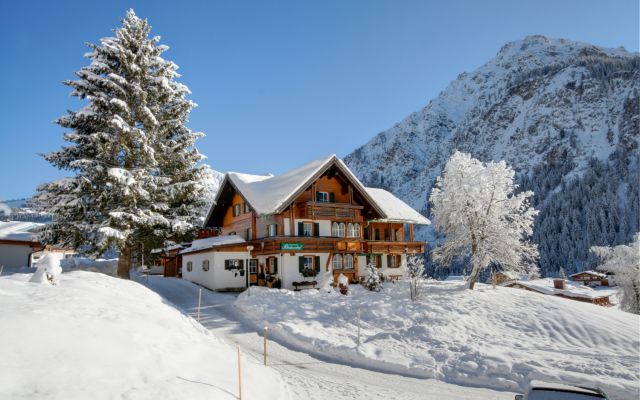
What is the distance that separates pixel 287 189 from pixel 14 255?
21496 mm

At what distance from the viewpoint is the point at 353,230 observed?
38094 millimetres

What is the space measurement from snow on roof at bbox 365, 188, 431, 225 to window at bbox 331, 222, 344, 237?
445 cm

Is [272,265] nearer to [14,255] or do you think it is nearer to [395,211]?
[395,211]

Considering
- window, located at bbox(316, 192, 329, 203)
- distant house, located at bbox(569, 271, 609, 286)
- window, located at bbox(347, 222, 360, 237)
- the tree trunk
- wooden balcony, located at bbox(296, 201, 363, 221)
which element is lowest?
distant house, located at bbox(569, 271, 609, 286)

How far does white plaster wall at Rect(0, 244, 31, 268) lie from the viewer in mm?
30673

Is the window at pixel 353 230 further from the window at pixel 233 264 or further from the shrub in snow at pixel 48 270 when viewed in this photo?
the shrub in snow at pixel 48 270

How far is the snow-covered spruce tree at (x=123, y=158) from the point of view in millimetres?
22703

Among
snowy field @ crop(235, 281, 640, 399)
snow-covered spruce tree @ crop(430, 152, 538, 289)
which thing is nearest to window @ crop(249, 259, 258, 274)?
snowy field @ crop(235, 281, 640, 399)

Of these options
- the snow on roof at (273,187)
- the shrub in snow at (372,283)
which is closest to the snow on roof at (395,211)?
the shrub in snow at (372,283)

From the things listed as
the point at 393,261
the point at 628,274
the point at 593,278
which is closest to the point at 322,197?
the point at 393,261

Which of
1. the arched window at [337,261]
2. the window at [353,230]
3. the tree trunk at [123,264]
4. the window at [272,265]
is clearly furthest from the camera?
the window at [353,230]

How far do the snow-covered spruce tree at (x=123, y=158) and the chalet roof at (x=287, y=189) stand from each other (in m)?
7.21

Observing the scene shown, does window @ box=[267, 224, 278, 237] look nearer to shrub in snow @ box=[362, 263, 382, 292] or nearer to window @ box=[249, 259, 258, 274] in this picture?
window @ box=[249, 259, 258, 274]

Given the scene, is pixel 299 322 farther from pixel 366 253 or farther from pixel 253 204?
pixel 366 253
